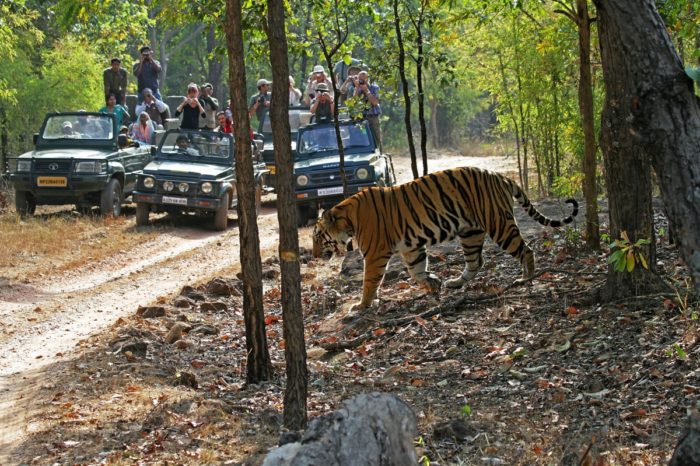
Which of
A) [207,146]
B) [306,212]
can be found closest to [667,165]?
[306,212]

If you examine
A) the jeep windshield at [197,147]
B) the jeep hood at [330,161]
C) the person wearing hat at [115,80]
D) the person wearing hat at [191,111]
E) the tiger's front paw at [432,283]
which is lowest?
the tiger's front paw at [432,283]

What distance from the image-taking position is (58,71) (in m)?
23.3

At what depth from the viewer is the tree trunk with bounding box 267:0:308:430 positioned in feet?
21.1

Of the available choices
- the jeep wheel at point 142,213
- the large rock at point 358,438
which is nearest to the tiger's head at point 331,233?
the large rock at point 358,438

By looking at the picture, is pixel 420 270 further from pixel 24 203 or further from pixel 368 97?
pixel 24 203

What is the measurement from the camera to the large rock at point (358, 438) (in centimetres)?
395

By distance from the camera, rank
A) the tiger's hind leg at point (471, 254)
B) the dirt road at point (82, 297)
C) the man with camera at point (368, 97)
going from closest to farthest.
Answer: the dirt road at point (82, 297)
the tiger's hind leg at point (471, 254)
the man with camera at point (368, 97)

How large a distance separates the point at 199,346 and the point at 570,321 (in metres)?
3.46

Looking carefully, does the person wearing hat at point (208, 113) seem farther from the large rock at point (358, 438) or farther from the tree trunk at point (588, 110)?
the large rock at point (358, 438)

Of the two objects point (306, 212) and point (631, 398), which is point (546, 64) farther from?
point (631, 398)

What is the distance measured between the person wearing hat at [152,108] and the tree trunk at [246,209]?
15.4 metres

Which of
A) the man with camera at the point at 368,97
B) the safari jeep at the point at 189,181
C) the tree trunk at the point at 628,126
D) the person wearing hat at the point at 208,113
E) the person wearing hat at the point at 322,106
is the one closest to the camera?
the tree trunk at the point at 628,126

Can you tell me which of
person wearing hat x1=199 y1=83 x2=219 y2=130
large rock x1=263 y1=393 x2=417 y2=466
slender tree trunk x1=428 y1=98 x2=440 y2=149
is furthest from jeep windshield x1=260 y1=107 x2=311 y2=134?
slender tree trunk x1=428 y1=98 x2=440 y2=149

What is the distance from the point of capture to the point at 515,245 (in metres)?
10.3
